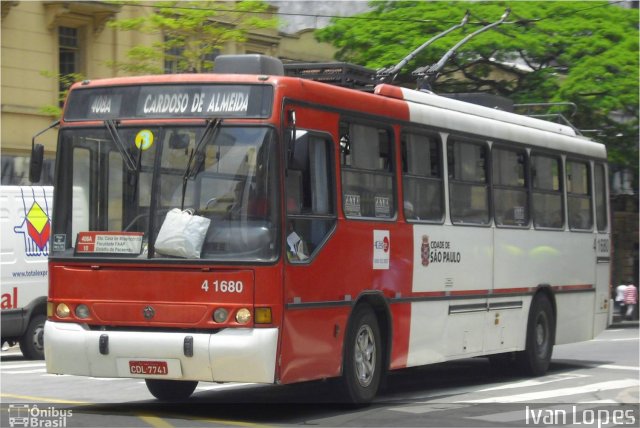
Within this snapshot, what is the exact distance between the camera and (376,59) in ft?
101

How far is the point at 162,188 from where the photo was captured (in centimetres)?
1076

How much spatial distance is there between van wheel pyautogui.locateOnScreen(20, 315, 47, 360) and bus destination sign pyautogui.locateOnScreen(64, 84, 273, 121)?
8.30 metres

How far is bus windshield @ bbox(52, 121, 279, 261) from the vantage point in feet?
34.6

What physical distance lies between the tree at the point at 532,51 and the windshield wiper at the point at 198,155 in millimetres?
19548

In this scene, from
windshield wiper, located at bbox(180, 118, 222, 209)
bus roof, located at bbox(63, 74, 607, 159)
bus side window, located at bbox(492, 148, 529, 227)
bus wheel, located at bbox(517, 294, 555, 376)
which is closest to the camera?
windshield wiper, located at bbox(180, 118, 222, 209)

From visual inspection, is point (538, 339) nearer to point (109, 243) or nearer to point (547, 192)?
point (547, 192)

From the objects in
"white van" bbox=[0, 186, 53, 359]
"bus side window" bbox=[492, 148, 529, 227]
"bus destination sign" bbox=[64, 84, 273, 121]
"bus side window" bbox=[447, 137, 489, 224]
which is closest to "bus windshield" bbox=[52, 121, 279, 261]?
"bus destination sign" bbox=[64, 84, 273, 121]

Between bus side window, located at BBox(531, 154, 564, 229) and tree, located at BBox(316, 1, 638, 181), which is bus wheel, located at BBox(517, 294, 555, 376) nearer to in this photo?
bus side window, located at BBox(531, 154, 564, 229)

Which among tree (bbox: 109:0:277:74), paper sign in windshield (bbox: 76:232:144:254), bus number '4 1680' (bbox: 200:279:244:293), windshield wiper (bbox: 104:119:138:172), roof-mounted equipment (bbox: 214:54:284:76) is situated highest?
tree (bbox: 109:0:277:74)

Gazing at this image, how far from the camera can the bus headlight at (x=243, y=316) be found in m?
10.4

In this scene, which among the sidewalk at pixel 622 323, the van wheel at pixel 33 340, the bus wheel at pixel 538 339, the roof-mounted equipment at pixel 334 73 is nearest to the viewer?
the roof-mounted equipment at pixel 334 73

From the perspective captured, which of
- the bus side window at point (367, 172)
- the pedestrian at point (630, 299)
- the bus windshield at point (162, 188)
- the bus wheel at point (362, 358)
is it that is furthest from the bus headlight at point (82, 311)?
the pedestrian at point (630, 299)

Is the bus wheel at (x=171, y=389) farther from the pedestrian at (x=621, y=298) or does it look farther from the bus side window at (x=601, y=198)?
the pedestrian at (x=621, y=298)

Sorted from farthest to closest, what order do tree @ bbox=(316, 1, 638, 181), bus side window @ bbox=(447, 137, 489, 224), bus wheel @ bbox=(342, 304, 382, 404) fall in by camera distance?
tree @ bbox=(316, 1, 638, 181)
bus side window @ bbox=(447, 137, 489, 224)
bus wheel @ bbox=(342, 304, 382, 404)
